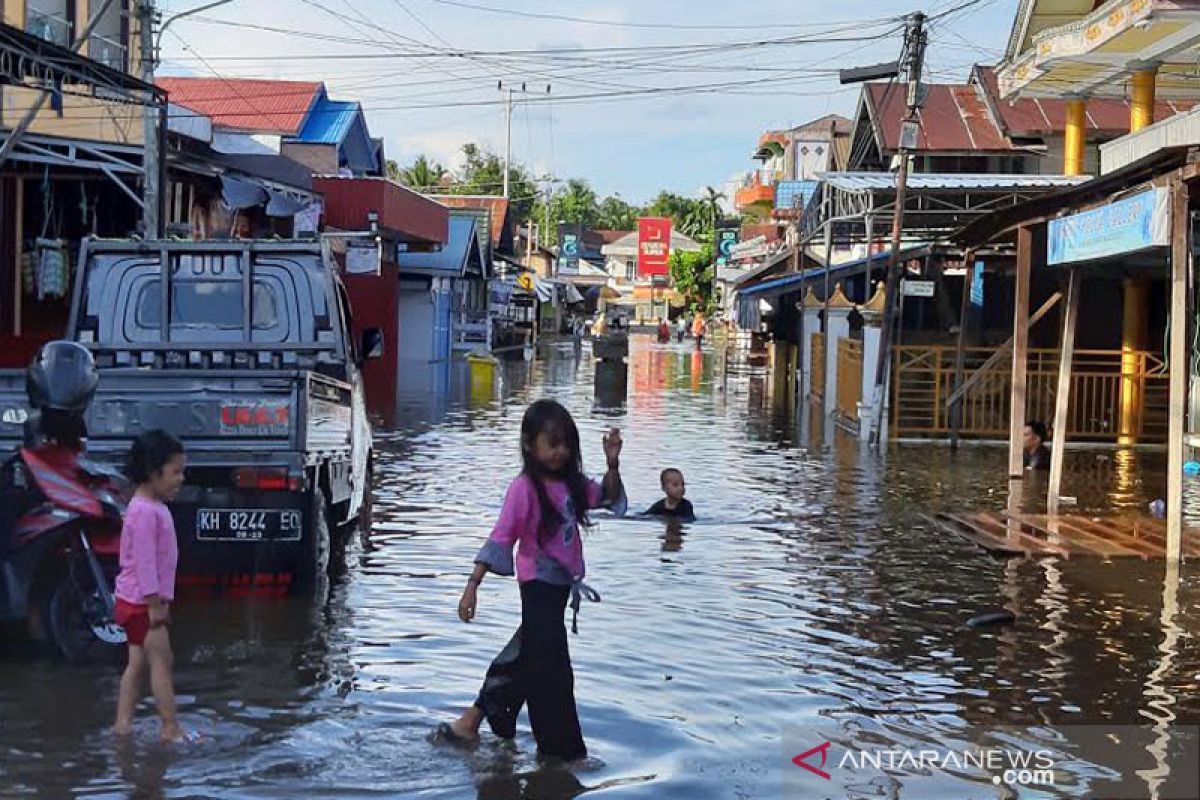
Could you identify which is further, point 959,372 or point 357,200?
point 357,200

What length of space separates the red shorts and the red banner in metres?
101

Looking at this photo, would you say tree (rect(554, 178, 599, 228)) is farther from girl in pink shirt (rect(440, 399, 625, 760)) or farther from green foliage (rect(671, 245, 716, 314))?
girl in pink shirt (rect(440, 399, 625, 760))

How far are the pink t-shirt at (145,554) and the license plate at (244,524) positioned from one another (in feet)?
7.80

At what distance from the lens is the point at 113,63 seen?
2436 centimetres

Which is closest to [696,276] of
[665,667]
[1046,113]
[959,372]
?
[1046,113]

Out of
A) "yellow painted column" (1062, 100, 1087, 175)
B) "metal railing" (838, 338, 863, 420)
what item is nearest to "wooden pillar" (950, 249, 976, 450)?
"metal railing" (838, 338, 863, 420)

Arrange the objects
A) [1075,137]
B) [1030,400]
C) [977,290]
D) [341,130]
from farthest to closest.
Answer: [341,130]
[977,290]
[1075,137]
[1030,400]

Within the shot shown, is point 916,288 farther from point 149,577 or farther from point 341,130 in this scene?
point 149,577

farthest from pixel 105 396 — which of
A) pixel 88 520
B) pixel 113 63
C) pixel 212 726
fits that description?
pixel 113 63

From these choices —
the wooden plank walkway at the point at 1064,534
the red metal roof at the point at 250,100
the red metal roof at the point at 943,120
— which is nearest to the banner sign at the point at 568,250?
the red metal roof at the point at 250,100

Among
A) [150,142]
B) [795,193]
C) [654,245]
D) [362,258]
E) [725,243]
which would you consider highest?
[654,245]

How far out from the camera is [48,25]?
22062 millimetres

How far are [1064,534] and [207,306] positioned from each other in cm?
754

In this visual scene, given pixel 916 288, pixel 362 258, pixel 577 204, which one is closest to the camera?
pixel 916 288
